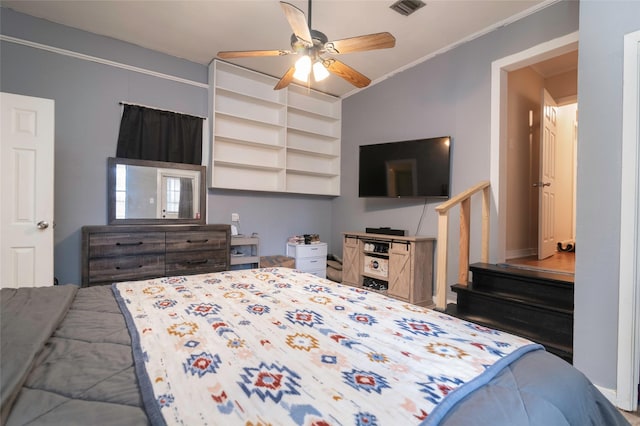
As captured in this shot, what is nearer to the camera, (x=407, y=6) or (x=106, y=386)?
(x=106, y=386)

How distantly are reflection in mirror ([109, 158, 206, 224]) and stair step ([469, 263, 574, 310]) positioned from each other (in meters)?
3.19

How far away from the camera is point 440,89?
11.2 feet

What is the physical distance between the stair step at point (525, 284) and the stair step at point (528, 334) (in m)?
0.24

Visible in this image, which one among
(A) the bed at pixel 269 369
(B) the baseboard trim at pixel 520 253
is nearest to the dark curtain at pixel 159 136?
(A) the bed at pixel 269 369

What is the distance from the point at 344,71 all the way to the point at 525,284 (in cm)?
230

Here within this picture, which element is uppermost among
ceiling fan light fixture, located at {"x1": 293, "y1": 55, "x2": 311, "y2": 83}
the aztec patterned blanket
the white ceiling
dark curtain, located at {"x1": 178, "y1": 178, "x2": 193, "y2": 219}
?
the white ceiling

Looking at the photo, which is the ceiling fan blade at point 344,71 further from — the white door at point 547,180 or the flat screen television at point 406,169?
the white door at point 547,180

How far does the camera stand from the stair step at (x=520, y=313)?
2.11 meters

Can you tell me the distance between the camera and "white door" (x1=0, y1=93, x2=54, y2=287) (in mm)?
2355

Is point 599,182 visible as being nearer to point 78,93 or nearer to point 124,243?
point 124,243

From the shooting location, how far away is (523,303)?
Answer: 2.29m

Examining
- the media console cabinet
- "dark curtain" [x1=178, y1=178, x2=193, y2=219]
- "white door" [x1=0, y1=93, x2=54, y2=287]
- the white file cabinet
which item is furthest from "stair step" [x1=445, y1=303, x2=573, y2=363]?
"white door" [x1=0, y1=93, x2=54, y2=287]

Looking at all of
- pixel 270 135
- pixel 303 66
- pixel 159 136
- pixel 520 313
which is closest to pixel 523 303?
pixel 520 313

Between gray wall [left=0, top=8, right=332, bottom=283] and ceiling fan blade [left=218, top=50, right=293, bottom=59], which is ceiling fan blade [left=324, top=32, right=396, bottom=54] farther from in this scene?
gray wall [left=0, top=8, right=332, bottom=283]
